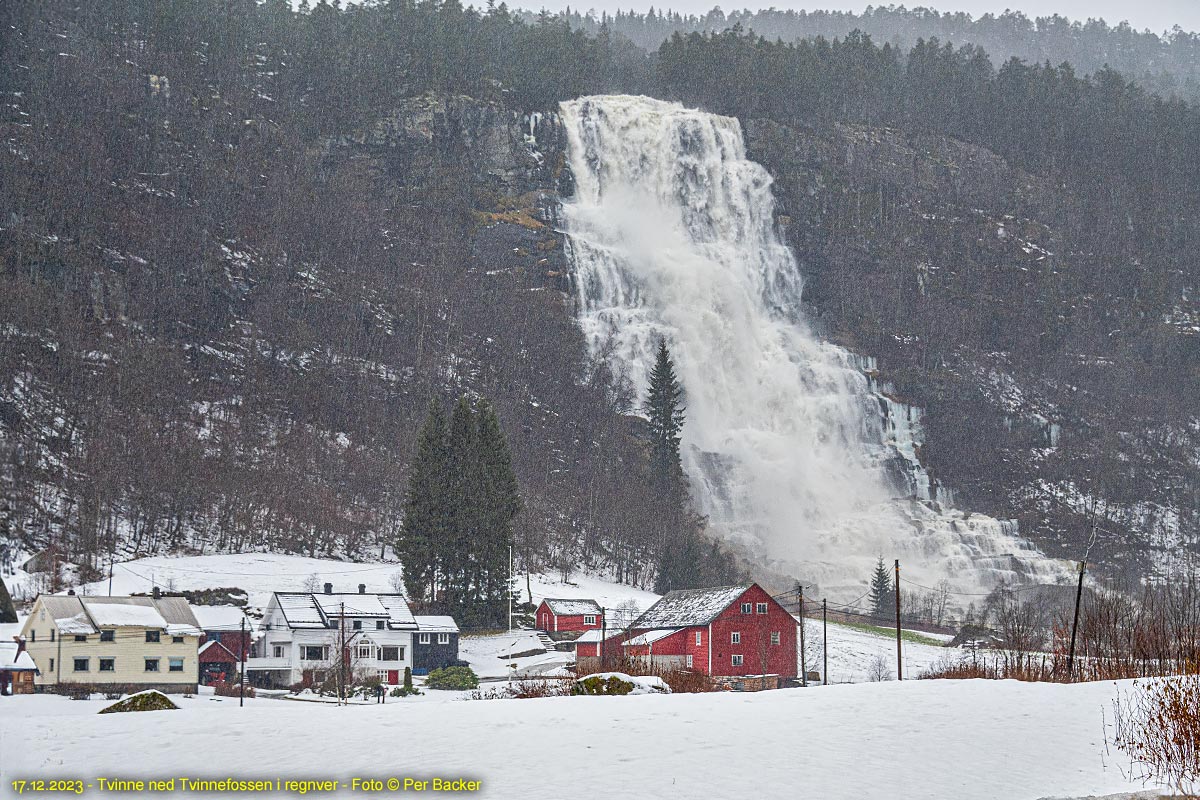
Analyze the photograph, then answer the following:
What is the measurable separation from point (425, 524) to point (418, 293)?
2401 inches

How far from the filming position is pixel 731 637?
225 feet

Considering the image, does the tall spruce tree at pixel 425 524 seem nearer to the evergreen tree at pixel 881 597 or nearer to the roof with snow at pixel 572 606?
the roof with snow at pixel 572 606

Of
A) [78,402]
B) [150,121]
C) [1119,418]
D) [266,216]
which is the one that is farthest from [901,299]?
[78,402]

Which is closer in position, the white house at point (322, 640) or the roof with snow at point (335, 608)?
the white house at point (322, 640)

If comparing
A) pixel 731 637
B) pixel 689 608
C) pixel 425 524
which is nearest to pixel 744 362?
pixel 425 524

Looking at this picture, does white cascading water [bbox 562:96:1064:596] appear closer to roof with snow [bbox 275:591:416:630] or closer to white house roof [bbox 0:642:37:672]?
roof with snow [bbox 275:591:416:630]

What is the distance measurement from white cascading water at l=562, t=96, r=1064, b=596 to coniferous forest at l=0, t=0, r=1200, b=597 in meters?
4.80

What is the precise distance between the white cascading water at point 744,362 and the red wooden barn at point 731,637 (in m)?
43.7

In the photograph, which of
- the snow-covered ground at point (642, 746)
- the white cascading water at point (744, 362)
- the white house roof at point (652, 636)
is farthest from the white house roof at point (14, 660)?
the white cascading water at point (744, 362)

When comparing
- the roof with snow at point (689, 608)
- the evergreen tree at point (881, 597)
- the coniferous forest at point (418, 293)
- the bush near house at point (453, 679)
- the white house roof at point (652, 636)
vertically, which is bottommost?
the evergreen tree at point (881, 597)

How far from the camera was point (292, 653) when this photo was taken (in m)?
67.8

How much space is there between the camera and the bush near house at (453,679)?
5994 cm

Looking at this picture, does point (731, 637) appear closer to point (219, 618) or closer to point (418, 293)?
point (219, 618)

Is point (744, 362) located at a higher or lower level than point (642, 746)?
higher
